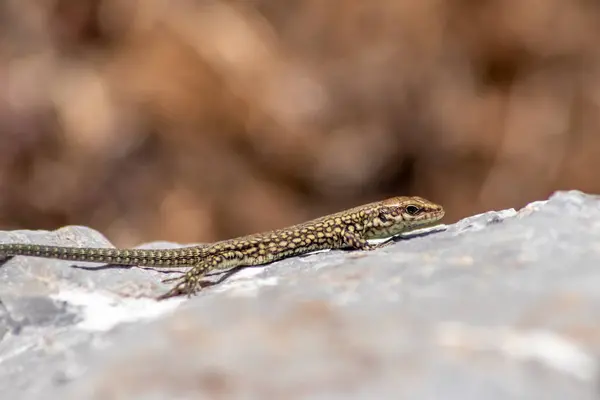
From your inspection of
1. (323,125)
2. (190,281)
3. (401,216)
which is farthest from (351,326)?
(323,125)

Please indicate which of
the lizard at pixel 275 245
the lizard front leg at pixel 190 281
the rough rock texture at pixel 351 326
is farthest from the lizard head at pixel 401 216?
the lizard front leg at pixel 190 281

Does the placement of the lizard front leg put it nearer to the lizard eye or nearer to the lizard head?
the lizard head

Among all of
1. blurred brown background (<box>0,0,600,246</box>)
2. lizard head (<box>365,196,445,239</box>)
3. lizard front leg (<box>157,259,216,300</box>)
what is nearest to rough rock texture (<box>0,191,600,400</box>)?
lizard front leg (<box>157,259,216,300</box>)

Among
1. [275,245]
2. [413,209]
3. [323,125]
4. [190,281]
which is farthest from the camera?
[323,125]

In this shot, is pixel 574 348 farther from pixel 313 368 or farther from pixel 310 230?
pixel 310 230

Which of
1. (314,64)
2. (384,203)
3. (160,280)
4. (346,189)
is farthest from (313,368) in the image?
(314,64)

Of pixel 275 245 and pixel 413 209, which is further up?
pixel 413 209

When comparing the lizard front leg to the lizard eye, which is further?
the lizard eye

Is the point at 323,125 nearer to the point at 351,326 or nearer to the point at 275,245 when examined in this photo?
the point at 275,245

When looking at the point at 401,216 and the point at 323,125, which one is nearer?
the point at 401,216
